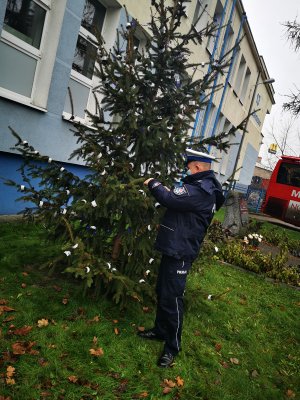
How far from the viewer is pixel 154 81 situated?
4059mm

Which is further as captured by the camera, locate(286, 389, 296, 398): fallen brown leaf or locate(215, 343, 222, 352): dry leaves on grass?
locate(215, 343, 222, 352): dry leaves on grass

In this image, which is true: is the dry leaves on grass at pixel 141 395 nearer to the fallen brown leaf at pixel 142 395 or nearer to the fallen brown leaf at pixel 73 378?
the fallen brown leaf at pixel 142 395

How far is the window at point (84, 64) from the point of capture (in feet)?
24.4

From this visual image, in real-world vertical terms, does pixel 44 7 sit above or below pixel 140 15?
below

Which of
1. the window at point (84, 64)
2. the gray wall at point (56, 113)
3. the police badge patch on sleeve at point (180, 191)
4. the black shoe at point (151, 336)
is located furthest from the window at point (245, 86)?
the black shoe at point (151, 336)

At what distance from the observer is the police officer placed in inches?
128

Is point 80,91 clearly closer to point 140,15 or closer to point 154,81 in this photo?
point 140,15

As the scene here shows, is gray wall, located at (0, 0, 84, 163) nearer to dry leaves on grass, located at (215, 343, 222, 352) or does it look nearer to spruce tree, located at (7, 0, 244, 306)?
spruce tree, located at (7, 0, 244, 306)

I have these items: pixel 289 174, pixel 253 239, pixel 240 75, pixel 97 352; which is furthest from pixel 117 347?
pixel 240 75

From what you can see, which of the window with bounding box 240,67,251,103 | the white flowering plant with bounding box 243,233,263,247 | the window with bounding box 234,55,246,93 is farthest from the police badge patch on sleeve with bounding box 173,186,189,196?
the window with bounding box 240,67,251,103

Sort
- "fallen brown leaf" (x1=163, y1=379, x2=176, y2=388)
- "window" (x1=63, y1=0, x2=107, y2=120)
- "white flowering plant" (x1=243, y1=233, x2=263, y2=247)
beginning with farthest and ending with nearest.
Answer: "white flowering plant" (x1=243, y1=233, x2=263, y2=247)
"window" (x1=63, y1=0, x2=107, y2=120)
"fallen brown leaf" (x1=163, y1=379, x2=176, y2=388)

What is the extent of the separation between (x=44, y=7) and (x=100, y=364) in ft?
20.3

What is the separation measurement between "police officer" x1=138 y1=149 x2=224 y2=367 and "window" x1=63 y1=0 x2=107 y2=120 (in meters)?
4.67

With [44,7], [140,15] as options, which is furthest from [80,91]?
[140,15]
